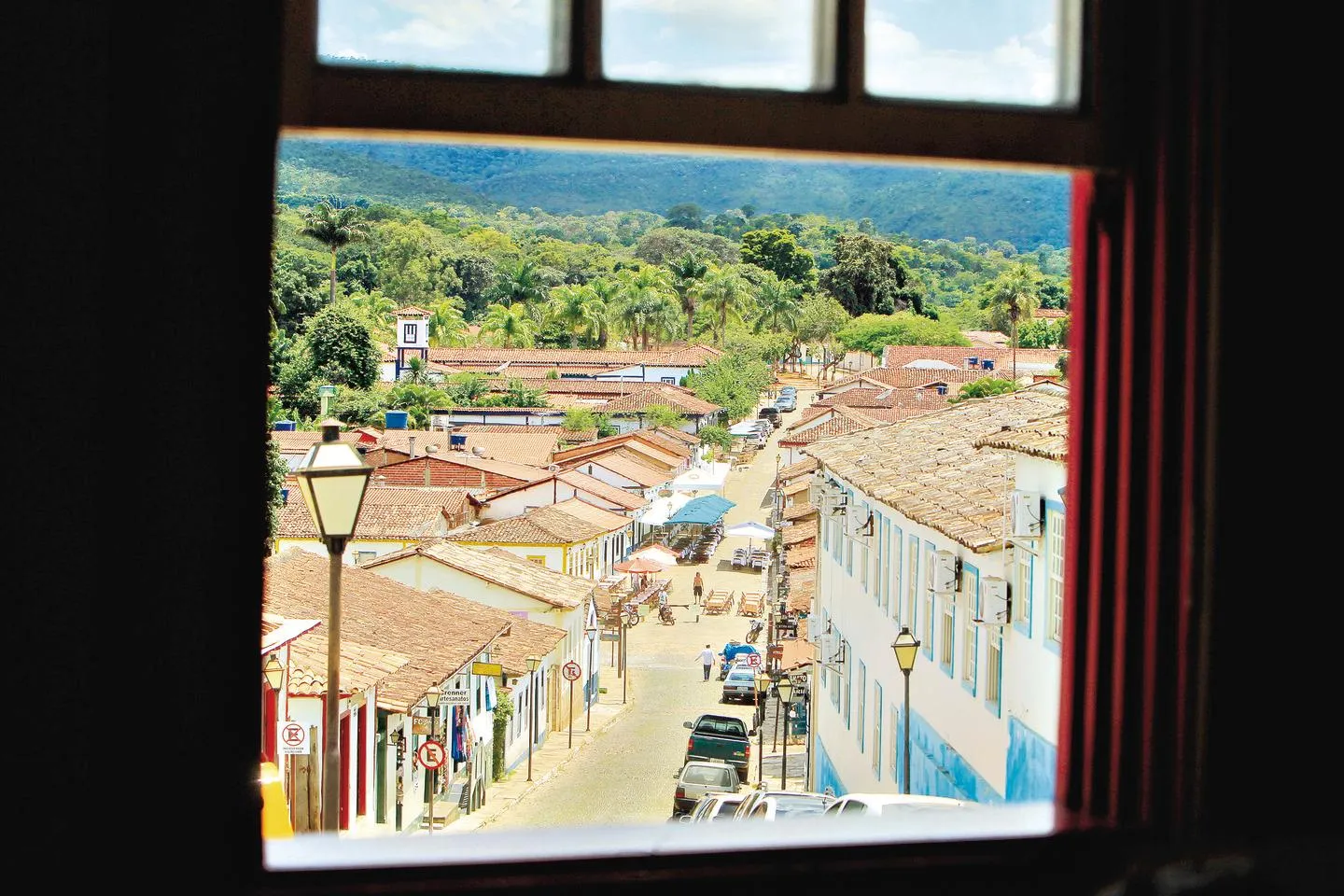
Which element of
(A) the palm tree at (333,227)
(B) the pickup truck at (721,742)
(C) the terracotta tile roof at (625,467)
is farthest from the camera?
(A) the palm tree at (333,227)

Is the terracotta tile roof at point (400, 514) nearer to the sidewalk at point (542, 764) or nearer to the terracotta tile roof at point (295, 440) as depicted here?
the terracotta tile roof at point (295, 440)

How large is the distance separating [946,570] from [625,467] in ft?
83.4

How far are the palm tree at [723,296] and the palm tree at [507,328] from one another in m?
7.61

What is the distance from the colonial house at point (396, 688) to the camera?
11.4 meters

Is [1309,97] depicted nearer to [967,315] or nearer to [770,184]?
[967,315]

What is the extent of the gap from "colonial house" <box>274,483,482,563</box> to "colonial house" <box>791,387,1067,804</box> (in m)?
11.3

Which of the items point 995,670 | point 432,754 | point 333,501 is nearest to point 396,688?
point 432,754

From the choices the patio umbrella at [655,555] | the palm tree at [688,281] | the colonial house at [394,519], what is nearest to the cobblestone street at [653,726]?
the patio umbrella at [655,555]

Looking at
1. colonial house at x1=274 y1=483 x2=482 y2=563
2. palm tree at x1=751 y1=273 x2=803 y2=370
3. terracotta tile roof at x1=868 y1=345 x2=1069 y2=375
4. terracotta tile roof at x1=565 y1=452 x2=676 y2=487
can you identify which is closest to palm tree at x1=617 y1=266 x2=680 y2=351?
palm tree at x1=751 y1=273 x2=803 y2=370

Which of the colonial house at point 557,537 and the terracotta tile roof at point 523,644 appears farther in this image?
the colonial house at point 557,537

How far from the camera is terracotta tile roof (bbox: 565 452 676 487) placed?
1368 inches

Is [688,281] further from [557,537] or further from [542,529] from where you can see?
[557,537]

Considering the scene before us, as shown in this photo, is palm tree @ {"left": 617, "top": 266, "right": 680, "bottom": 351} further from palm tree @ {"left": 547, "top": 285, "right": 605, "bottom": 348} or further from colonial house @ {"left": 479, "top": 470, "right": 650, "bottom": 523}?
colonial house @ {"left": 479, "top": 470, "right": 650, "bottom": 523}

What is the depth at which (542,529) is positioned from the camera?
2547 centimetres
